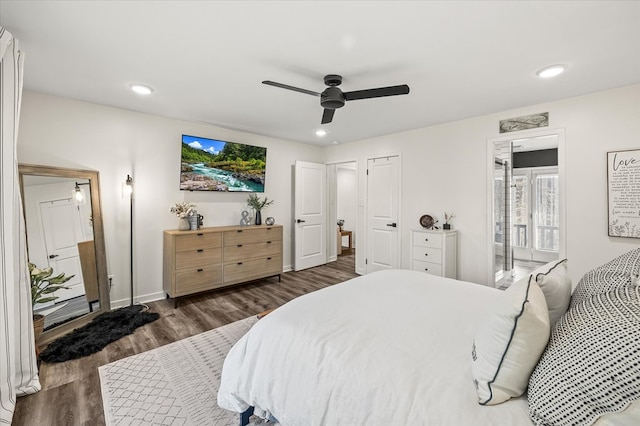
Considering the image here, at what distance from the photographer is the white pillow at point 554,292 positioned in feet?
3.91

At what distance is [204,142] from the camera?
4.07m

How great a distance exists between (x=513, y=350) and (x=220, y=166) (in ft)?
13.6

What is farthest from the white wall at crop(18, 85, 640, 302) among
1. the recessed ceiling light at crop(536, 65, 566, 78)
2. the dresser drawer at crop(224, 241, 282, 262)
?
the recessed ceiling light at crop(536, 65, 566, 78)

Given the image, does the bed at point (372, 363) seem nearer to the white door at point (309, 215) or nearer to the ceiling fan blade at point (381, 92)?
the ceiling fan blade at point (381, 92)

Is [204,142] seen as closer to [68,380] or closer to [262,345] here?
[68,380]

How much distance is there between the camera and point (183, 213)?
379 centimetres

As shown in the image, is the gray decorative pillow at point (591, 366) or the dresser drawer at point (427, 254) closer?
the gray decorative pillow at point (591, 366)

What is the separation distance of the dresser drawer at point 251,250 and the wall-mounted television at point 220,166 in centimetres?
93

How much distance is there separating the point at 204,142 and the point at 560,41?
3.96 meters

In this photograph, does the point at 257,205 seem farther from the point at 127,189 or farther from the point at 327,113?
the point at 327,113

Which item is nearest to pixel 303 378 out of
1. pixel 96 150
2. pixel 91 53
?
pixel 91 53

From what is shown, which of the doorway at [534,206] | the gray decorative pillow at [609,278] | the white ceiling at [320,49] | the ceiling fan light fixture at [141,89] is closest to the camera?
the gray decorative pillow at [609,278]

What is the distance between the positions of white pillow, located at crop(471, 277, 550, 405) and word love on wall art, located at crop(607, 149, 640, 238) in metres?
2.75

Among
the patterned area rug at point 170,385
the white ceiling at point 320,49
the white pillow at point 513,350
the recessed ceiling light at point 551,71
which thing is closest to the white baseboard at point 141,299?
the patterned area rug at point 170,385
